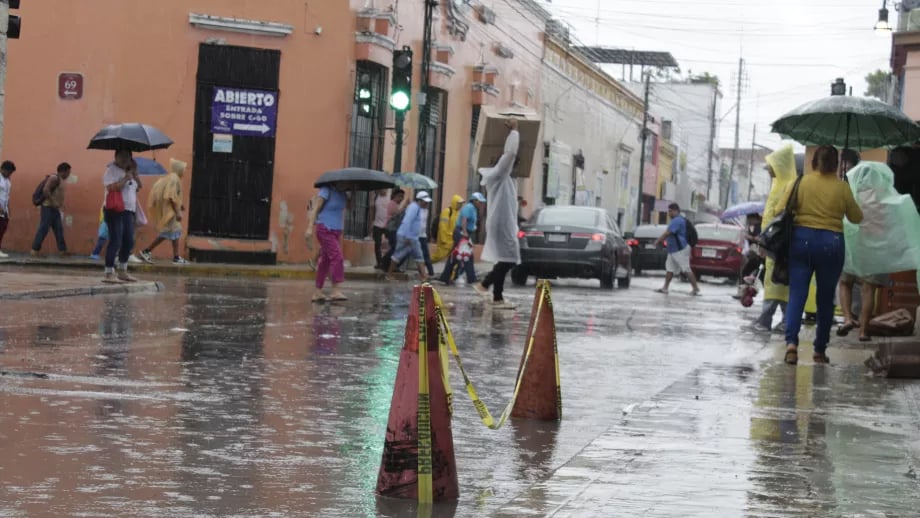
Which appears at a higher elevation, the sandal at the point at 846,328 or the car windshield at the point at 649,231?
the car windshield at the point at 649,231

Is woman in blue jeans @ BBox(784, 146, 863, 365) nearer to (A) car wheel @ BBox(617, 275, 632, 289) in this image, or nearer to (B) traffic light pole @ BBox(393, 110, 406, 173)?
Result: (B) traffic light pole @ BBox(393, 110, 406, 173)

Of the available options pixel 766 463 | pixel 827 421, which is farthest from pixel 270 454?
pixel 827 421

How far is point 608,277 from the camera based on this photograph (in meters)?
26.6

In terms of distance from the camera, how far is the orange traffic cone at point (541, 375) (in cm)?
808

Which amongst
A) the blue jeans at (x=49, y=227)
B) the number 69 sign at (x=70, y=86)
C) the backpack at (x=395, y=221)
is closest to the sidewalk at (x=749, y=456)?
the backpack at (x=395, y=221)

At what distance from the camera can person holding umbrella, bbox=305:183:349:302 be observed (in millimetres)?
17125

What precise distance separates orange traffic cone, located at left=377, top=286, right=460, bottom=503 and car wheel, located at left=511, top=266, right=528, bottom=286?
815 inches

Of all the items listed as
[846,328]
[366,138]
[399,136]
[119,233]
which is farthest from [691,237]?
[119,233]

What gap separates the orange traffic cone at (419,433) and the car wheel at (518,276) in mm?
20694

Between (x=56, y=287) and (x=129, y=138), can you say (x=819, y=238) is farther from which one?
(x=129, y=138)

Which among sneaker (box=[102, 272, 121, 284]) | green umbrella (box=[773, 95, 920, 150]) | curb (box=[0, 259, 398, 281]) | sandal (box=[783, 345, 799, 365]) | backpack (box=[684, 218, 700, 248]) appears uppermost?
green umbrella (box=[773, 95, 920, 150])

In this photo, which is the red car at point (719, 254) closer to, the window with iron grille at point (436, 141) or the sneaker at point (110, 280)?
the window with iron grille at point (436, 141)

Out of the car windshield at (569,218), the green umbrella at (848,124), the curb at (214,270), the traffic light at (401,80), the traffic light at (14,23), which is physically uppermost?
the traffic light at (401,80)

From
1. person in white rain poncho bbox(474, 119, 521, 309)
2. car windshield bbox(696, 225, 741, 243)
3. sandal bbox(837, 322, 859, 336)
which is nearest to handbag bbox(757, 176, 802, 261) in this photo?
sandal bbox(837, 322, 859, 336)
